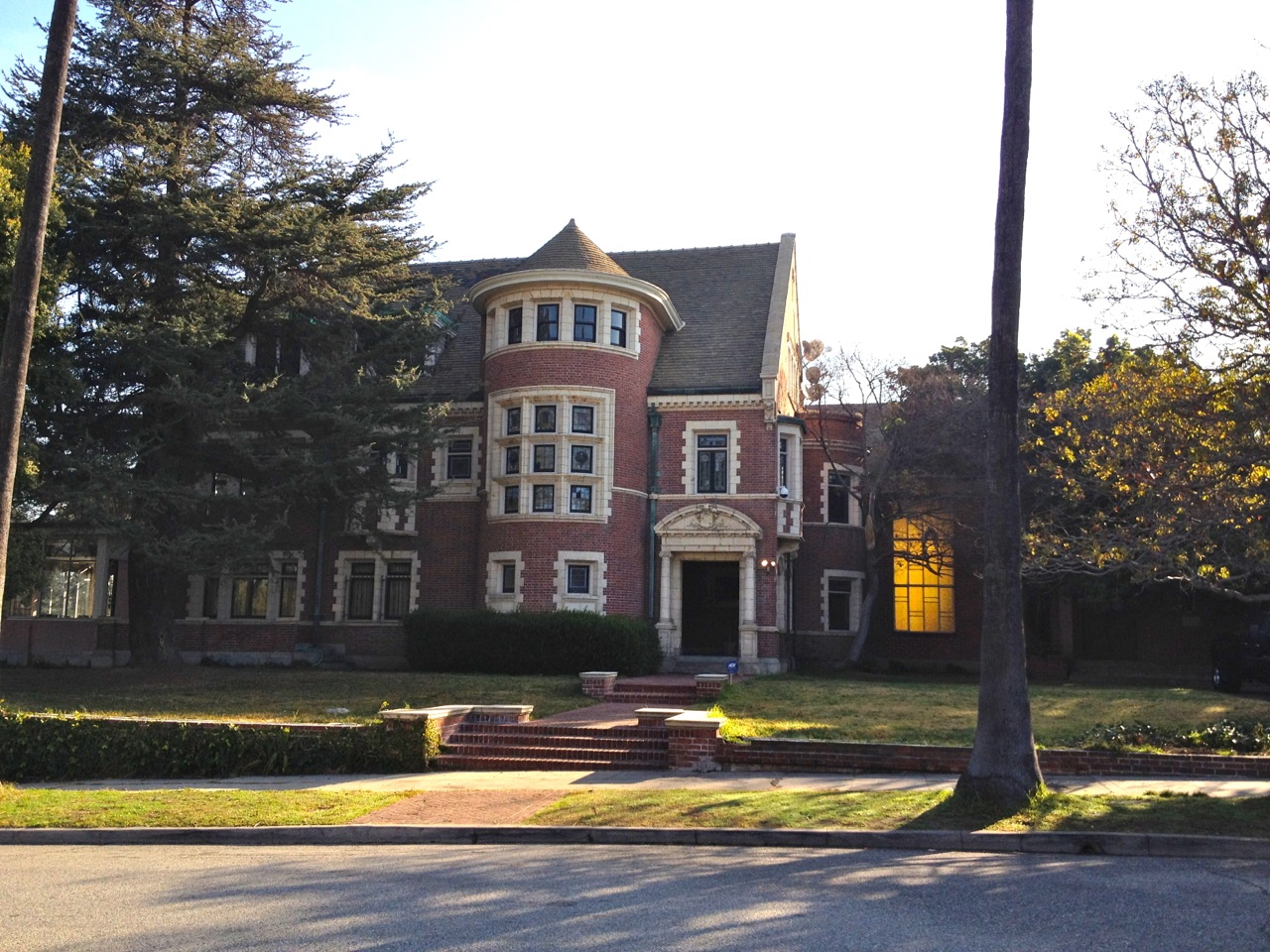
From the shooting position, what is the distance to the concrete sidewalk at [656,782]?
12.7 m

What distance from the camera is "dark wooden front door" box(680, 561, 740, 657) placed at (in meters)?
30.6

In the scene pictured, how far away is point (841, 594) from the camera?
32.3 meters

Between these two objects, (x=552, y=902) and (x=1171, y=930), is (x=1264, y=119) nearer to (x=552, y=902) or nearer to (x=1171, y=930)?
(x=1171, y=930)

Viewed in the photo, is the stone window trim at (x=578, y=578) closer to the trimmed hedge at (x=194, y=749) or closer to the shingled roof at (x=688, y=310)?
the shingled roof at (x=688, y=310)


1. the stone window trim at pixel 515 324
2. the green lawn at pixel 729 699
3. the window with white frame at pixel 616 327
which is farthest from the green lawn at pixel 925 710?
the stone window trim at pixel 515 324

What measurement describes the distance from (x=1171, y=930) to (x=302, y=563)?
26417mm

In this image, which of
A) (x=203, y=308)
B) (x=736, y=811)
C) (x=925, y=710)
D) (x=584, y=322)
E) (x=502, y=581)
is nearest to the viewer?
(x=736, y=811)

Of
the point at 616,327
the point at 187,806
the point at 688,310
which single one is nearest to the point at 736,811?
the point at 187,806

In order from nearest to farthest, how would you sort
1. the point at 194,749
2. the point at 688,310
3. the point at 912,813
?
the point at 912,813 → the point at 194,749 → the point at 688,310

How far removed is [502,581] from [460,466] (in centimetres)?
398

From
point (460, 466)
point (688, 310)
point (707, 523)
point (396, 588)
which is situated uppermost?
point (688, 310)

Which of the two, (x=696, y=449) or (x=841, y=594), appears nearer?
(x=696, y=449)

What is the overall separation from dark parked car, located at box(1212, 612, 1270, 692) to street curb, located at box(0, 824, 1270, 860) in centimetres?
1601

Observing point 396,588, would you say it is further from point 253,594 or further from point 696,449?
point 696,449
